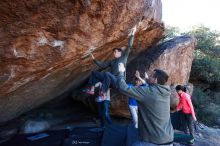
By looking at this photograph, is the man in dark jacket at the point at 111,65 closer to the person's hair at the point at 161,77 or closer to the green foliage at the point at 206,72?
the person's hair at the point at 161,77

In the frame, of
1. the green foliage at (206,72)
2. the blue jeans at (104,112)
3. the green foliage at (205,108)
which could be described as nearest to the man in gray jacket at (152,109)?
the blue jeans at (104,112)

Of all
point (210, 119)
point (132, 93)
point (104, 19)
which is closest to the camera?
point (132, 93)

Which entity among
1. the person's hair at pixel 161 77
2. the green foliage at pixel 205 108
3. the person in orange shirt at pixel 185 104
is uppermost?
the person's hair at pixel 161 77

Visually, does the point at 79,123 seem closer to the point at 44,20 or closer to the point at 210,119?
the point at 44,20

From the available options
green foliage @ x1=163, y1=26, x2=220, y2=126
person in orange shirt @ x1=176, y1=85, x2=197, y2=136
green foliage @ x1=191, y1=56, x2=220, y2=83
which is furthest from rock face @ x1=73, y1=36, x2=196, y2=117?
green foliage @ x1=191, y1=56, x2=220, y2=83

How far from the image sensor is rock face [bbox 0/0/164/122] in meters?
4.67

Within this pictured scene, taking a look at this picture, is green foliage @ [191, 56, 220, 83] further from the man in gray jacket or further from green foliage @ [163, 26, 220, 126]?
the man in gray jacket

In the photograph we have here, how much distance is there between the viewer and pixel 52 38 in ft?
17.5

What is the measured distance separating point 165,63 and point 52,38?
16.0ft

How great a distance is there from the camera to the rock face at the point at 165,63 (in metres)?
8.84

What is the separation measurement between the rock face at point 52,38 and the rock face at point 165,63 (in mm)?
1452

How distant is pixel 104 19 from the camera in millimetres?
5750

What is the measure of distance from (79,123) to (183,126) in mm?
2914

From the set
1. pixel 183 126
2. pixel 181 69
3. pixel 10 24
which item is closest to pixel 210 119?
pixel 181 69
